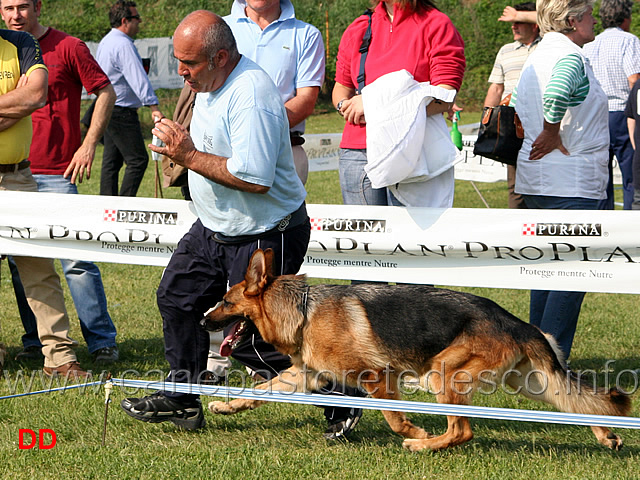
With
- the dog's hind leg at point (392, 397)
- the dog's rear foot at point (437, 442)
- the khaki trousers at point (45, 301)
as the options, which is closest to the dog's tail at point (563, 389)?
the dog's rear foot at point (437, 442)

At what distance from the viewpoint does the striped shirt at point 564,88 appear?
4629 millimetres

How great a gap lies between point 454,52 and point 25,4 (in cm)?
298

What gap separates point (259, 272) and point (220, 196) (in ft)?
1.37

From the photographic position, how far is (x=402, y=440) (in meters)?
4.28

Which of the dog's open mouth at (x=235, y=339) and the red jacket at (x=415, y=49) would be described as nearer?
the dog's open mouth at (x=235, y=339)

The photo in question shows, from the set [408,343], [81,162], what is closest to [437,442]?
[408,343]

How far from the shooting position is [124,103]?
34.7ft

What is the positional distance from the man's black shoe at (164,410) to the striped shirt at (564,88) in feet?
8.67

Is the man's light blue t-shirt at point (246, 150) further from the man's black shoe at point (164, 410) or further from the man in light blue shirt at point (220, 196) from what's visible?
the man's black shoe at point (164, 410)

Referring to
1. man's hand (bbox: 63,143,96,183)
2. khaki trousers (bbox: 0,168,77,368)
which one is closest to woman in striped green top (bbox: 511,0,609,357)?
man's hand (bbox: 63,143,96,183)

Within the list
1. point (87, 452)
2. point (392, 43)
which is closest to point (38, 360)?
point (87, 452)

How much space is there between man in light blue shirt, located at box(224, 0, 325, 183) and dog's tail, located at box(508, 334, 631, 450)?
2083 millimetres

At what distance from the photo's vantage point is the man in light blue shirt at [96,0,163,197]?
10.5 metres

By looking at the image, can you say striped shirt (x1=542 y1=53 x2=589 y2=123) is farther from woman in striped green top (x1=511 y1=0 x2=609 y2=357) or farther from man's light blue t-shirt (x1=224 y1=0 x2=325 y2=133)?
man's light blue t-shirt (x1=224 y1=0 x2=325 y2=133)
